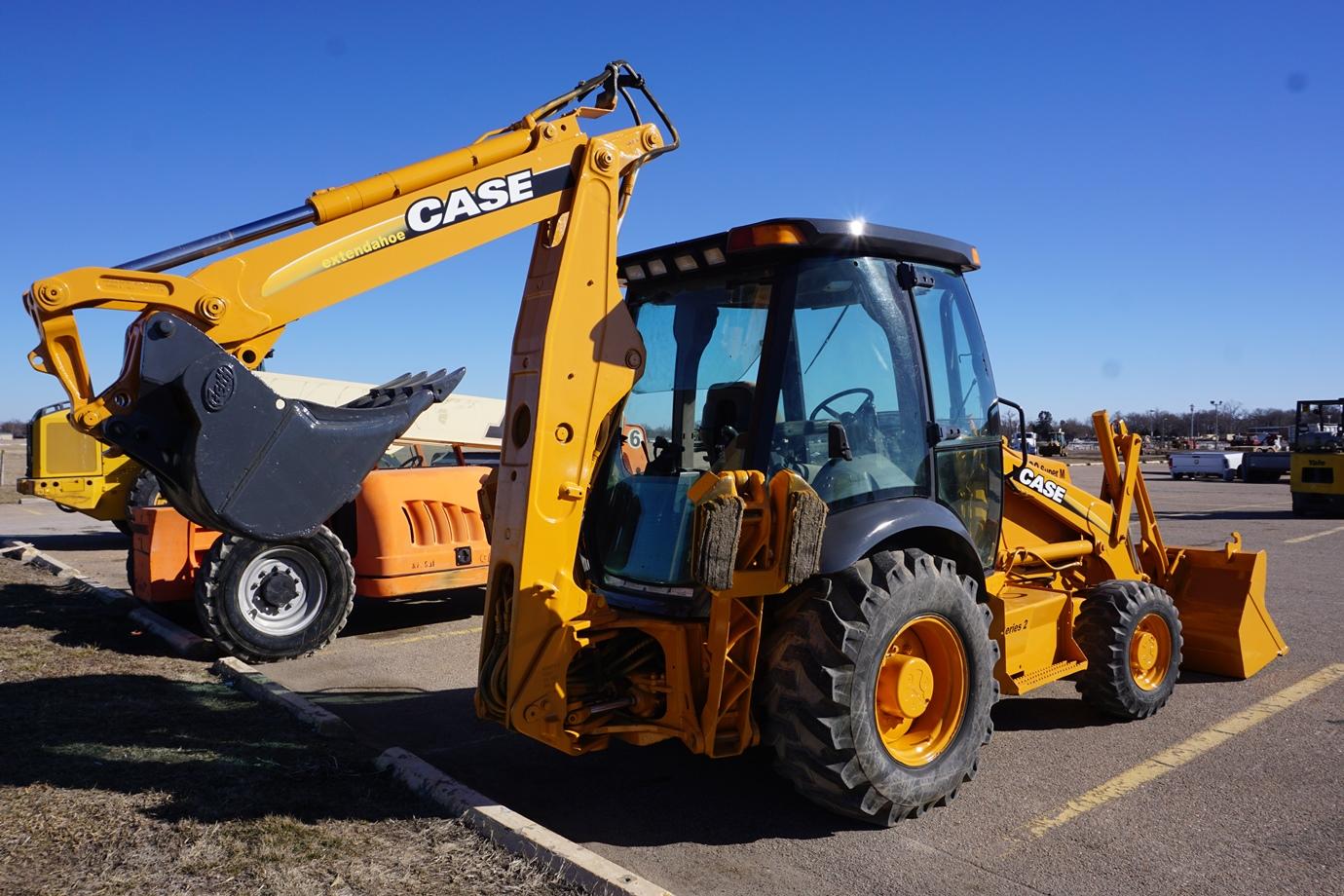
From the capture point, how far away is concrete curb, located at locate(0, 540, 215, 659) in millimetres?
7980

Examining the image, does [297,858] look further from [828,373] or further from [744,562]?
[828,373]

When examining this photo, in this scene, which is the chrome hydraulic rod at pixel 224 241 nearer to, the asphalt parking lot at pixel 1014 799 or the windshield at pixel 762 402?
the windshield at pixel 762 402

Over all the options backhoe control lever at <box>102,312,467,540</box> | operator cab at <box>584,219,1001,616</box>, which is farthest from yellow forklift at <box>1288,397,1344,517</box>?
backhoe control lever at <box>102,312,467,540</box>

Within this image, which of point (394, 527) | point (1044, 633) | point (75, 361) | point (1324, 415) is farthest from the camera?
point (1324, 415)

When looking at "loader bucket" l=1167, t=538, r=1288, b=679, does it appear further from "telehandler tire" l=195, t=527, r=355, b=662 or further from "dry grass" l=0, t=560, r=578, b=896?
"telehandler tire" l=195, t=527, r=355, b=662

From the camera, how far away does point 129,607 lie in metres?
9.94

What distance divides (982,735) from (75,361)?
13.5 feet

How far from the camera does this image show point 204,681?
277 inches

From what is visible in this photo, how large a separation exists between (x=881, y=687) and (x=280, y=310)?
3003mm

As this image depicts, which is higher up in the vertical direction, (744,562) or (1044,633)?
(744,562)

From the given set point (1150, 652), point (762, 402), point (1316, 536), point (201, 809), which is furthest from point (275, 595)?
point (1316, 536)

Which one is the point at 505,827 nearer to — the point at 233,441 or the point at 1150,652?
the point at 233,441

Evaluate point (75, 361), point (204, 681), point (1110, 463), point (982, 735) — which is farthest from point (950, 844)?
point (204, 681)

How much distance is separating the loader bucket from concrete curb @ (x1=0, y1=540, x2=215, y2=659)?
7.38 meters
